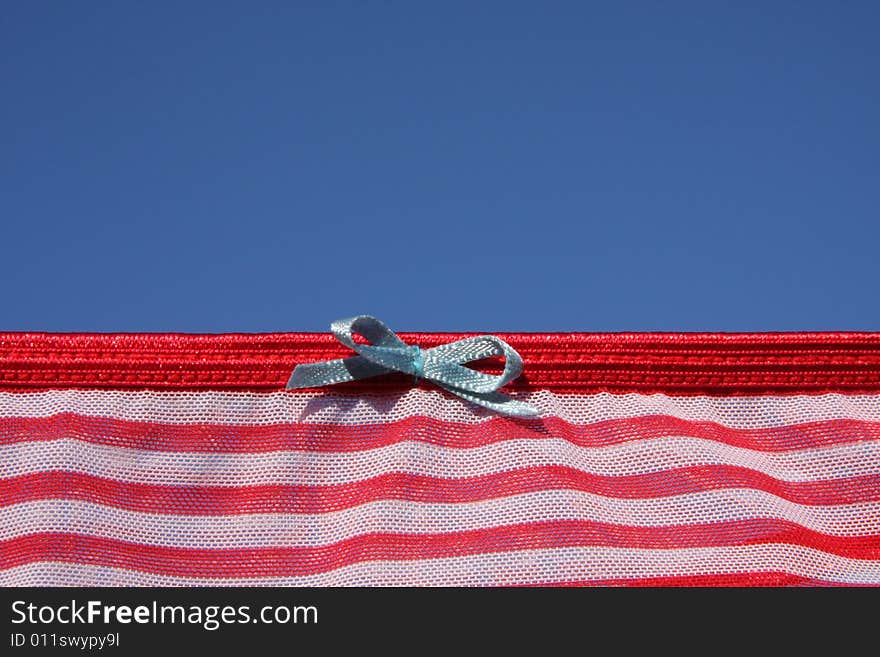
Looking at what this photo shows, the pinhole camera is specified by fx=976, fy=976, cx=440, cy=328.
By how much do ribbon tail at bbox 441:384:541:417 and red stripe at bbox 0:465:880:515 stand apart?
0.31ft

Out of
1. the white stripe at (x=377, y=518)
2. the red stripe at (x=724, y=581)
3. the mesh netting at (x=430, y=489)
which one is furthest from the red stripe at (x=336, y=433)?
the red stripe at (x=724, y=581)

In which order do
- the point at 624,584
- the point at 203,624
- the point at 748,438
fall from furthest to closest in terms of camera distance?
1. the point at 748,438
2. the point at 624,584
3. the point at 203,624

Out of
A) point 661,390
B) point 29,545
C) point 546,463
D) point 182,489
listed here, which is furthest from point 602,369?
point 29,545

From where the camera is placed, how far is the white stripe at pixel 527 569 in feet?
4.29

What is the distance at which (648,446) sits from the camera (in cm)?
148

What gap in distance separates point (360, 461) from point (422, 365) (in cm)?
17

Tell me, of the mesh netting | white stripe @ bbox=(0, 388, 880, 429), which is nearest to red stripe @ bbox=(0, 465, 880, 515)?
the mesh netting

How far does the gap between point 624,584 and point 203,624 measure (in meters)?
0.55

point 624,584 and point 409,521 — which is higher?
point 409,521

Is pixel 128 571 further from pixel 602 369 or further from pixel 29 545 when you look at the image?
pixel 602 369

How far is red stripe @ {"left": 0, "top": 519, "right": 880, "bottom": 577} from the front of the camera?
1.33 meters

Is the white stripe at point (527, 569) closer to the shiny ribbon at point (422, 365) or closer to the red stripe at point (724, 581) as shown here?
the red stripe at point (724, 581)

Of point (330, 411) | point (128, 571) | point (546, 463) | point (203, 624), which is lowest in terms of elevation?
point (203, 624)

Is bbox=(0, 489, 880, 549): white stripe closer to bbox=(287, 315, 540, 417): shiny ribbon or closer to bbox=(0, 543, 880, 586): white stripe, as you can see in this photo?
bbox=(0, 543, 880, 586): white stripe
